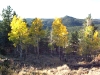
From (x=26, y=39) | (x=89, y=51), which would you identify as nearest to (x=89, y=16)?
(x=89, y=51)

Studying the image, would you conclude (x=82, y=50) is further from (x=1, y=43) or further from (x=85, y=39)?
(x=1, y=43)

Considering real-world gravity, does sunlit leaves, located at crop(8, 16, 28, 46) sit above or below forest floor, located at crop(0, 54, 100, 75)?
above

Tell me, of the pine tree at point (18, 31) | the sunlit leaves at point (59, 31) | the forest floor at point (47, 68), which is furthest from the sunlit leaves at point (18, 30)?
the sunlit leaves at point (59, 31)

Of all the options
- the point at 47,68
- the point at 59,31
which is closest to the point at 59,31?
the point at 59,31

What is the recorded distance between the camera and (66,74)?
2302 cm

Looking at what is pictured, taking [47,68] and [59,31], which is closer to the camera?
[47,68]

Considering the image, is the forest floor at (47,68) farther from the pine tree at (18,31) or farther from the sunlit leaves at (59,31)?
the sunlit leaves at (59,31)

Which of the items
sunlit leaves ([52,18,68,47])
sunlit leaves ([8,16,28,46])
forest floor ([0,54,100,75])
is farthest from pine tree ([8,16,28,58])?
sunlit leaves ([52,18,68,47])

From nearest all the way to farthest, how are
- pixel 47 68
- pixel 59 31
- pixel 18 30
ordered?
pixel 47 68 < pixel 18 30 < pixel 59 31

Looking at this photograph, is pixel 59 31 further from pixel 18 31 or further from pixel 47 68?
pixel 47 68

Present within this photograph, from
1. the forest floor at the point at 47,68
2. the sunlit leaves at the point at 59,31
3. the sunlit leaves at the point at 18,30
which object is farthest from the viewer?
the sunlit leaves at the point at 59,31

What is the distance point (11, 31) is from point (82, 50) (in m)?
19.7

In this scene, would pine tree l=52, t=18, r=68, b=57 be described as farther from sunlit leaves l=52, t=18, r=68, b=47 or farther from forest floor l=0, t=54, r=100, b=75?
forest floor l=0, t=54, r=100, b=75

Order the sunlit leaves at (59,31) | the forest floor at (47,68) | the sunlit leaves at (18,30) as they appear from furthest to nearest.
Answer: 1. the sunlit leaves at (59,31)
2. the sunlit leaves at (18,30)
3. the forest floor at (47,68)
